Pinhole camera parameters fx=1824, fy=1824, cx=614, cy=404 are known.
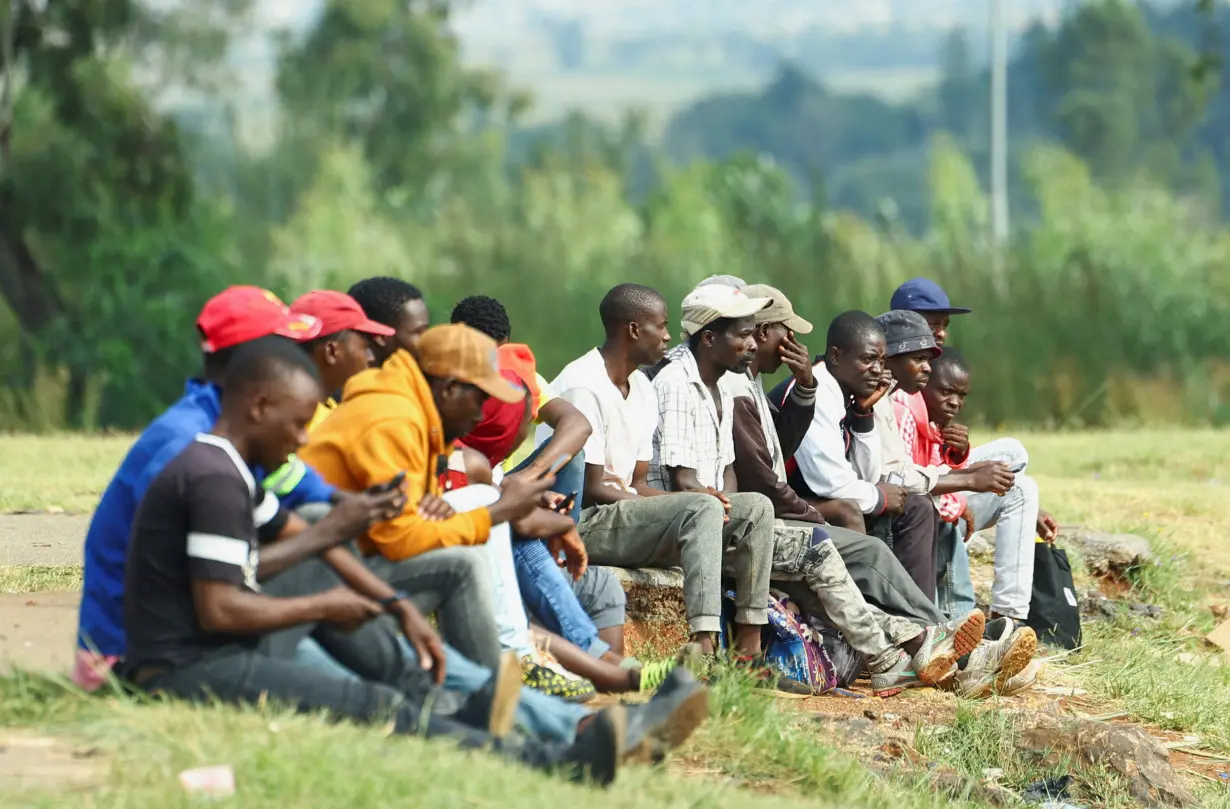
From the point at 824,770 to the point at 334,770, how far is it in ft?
6.35

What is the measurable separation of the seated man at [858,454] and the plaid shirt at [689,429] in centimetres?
46

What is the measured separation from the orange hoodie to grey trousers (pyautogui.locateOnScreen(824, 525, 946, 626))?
7.45 ft

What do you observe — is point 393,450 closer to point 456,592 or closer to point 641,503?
point 456,592

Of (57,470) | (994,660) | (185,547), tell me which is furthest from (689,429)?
(57,470)

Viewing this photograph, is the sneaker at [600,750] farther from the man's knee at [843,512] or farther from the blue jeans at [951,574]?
the blue jeans at [951,574]

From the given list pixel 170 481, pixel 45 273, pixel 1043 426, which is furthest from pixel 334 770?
pixel 45 273

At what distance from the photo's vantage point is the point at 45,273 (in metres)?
18.5

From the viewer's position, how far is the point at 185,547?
489 centimetres

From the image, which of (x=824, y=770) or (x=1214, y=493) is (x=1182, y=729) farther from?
(x=1214, y=493)

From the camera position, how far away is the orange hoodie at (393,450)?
18.3 ft

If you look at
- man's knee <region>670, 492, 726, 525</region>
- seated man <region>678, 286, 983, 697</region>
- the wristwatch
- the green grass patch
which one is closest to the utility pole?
seated man <region>678, 286, 983, 697</region>

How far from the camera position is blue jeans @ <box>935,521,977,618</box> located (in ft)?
27.8

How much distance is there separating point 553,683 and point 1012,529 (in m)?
3.31

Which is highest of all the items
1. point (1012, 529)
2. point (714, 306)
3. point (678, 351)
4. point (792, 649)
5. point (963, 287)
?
point (714, 306)
